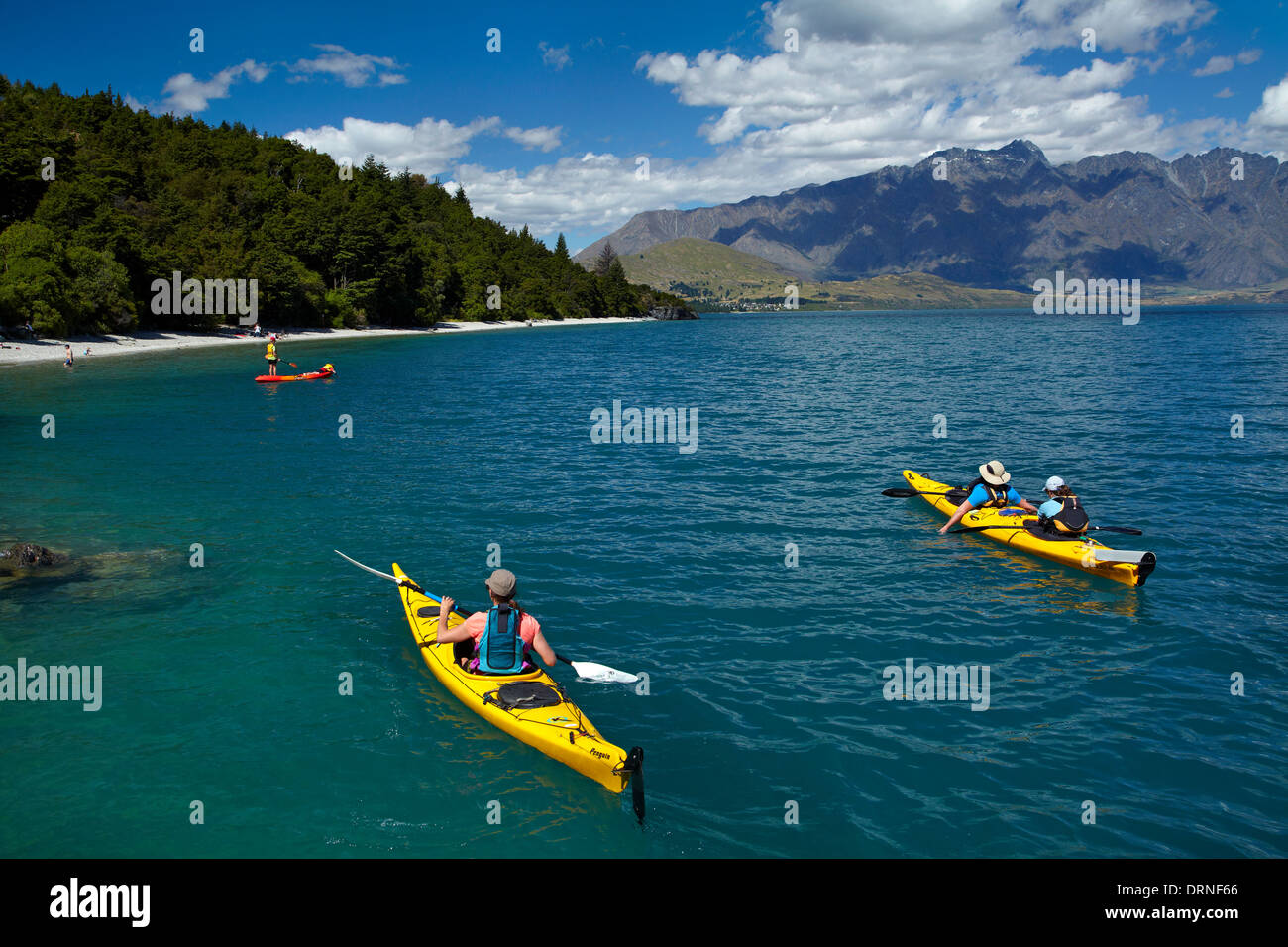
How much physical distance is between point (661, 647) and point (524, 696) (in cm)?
403

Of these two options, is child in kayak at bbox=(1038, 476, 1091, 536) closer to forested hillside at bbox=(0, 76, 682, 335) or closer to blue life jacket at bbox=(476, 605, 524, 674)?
blue life jacket at bbox=(476, 605, 524, 674)

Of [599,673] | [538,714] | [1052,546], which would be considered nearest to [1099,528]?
[1052,546]

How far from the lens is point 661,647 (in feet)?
50.7

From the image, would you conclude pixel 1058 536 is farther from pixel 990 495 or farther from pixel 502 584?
pixel 502 584

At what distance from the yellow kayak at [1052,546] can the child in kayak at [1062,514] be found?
12.4 inches

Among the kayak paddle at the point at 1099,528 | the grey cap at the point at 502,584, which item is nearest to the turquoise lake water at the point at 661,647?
the kayak paddle at the point at 1099,528

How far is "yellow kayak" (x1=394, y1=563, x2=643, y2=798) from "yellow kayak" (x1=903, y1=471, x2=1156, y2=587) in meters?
14.1

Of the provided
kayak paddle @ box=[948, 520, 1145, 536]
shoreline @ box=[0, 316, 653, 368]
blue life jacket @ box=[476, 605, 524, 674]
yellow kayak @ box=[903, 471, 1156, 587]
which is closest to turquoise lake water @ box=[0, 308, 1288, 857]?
yellow kayak @ box=[903, 471, 1156, 587]
